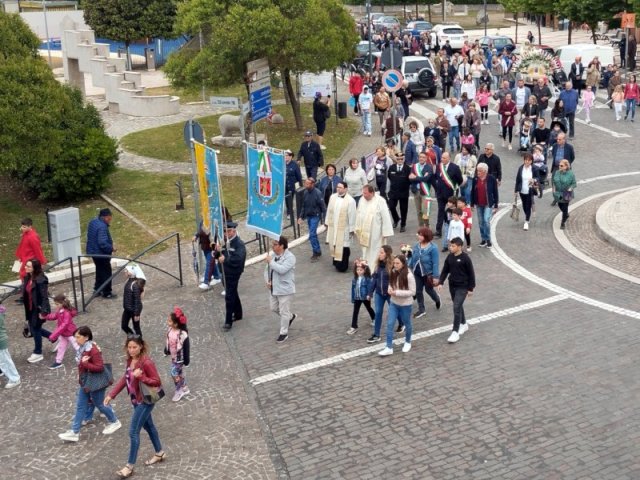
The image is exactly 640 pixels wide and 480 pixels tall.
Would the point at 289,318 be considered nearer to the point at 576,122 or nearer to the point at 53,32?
the point at 576,122

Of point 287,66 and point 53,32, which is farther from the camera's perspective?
point 53,32

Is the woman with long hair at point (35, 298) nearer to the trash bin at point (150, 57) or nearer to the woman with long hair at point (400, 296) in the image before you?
the woman with long hair at point (400, 296)

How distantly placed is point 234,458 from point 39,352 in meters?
4.29

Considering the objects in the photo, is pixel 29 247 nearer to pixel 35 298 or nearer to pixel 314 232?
pixel 35 298

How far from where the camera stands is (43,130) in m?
19.6

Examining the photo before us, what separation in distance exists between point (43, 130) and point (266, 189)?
6.82 m

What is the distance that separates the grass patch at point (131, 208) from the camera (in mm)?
19531

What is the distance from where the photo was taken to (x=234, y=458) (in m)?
10.1

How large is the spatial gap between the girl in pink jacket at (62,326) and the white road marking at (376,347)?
2.56m

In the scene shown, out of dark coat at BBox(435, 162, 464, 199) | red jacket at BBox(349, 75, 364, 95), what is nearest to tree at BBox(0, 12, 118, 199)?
dark coat at BBox(435, 162, 464, 199)

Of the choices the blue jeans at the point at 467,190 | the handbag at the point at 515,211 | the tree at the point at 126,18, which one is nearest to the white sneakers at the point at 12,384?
the blue jeans at the point at 467,190

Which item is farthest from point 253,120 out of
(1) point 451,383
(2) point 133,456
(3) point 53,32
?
(3) point 53,32

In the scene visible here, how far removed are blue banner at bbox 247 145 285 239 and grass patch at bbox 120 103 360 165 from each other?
1082 centimetres

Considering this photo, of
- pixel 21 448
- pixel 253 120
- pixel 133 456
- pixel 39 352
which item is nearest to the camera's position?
pixel 133 456
